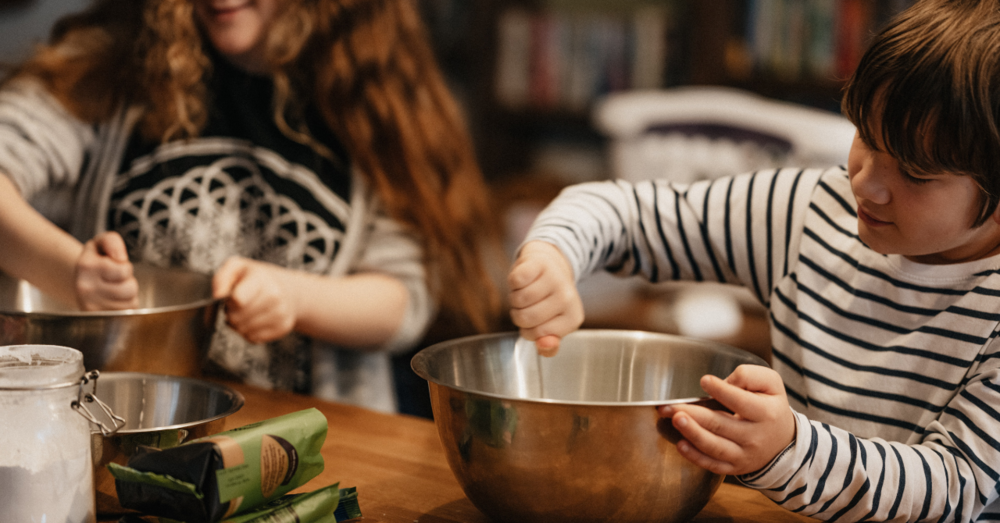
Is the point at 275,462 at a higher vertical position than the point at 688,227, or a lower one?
lower

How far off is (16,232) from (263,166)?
0.33m

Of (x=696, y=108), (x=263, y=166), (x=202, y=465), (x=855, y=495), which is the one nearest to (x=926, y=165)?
(x=855, y=495)

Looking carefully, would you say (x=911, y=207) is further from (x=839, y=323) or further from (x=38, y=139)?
(x=38, y=139)

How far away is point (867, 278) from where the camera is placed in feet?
2.49

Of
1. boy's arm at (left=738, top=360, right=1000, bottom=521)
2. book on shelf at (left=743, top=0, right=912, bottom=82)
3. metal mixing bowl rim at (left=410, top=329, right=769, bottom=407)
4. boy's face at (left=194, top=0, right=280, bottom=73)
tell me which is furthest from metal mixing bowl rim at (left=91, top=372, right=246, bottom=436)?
book on shelf at (left=743, top=0, right=912, bottom=82)

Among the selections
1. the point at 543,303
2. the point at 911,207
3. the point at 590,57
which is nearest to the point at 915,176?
the point at 911,207

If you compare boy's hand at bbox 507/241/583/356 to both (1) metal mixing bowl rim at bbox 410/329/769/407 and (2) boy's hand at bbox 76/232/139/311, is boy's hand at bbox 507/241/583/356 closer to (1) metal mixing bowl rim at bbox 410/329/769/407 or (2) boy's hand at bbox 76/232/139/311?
(1) metal mixing bowl rim at bbox 410/329/769/407

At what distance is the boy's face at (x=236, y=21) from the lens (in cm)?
115

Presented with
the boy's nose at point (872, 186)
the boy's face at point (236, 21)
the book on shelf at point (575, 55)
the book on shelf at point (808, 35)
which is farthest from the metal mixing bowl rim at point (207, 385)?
the book on shelf at point (575, 55)

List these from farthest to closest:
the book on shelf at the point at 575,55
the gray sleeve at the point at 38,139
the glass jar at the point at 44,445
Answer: the book on shelf at the point at 575,55 < the gray sleeve at the point at 38,139 < the glass jar at the point at 44,445

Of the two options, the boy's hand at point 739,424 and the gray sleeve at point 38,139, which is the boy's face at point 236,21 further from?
the boy's hand at point 739,424

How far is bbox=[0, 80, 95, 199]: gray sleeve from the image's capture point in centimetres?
109

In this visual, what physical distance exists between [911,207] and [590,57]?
7.06ft

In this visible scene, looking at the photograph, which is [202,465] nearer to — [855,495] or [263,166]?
[855,495]
